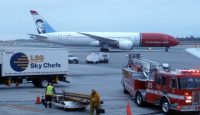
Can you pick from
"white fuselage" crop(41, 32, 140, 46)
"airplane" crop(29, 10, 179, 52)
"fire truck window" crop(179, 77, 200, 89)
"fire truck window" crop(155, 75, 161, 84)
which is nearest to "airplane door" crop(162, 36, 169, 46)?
"airplane" crop(29, 10, 179, 52)

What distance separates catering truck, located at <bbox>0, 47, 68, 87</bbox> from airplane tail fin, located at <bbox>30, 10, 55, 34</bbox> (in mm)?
70644

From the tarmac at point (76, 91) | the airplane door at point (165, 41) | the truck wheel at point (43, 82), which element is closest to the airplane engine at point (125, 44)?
the airplane door at point (165, 41)

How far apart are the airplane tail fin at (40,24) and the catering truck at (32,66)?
2781 inches

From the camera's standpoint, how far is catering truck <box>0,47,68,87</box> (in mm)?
35406

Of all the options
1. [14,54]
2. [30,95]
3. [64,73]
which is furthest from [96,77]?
[30,95]

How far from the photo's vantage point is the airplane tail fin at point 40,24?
10815 centimetres

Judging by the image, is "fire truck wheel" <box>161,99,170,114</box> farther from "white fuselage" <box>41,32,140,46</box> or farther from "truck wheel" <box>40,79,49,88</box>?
"white fuselage" <box>41,32,140,46</box>

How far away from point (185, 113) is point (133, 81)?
4.81 m

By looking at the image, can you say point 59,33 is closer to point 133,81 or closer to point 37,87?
point 37,87

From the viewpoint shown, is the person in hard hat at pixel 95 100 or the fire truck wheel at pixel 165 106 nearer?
the person in hard hat at pixel 95 100

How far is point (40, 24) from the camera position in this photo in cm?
10894

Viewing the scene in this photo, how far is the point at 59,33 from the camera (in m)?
104

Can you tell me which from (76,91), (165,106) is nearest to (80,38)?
(76,91)

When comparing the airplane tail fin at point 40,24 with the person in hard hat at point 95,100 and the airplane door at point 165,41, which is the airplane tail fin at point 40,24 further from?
the person in hard hat at point 95,100
